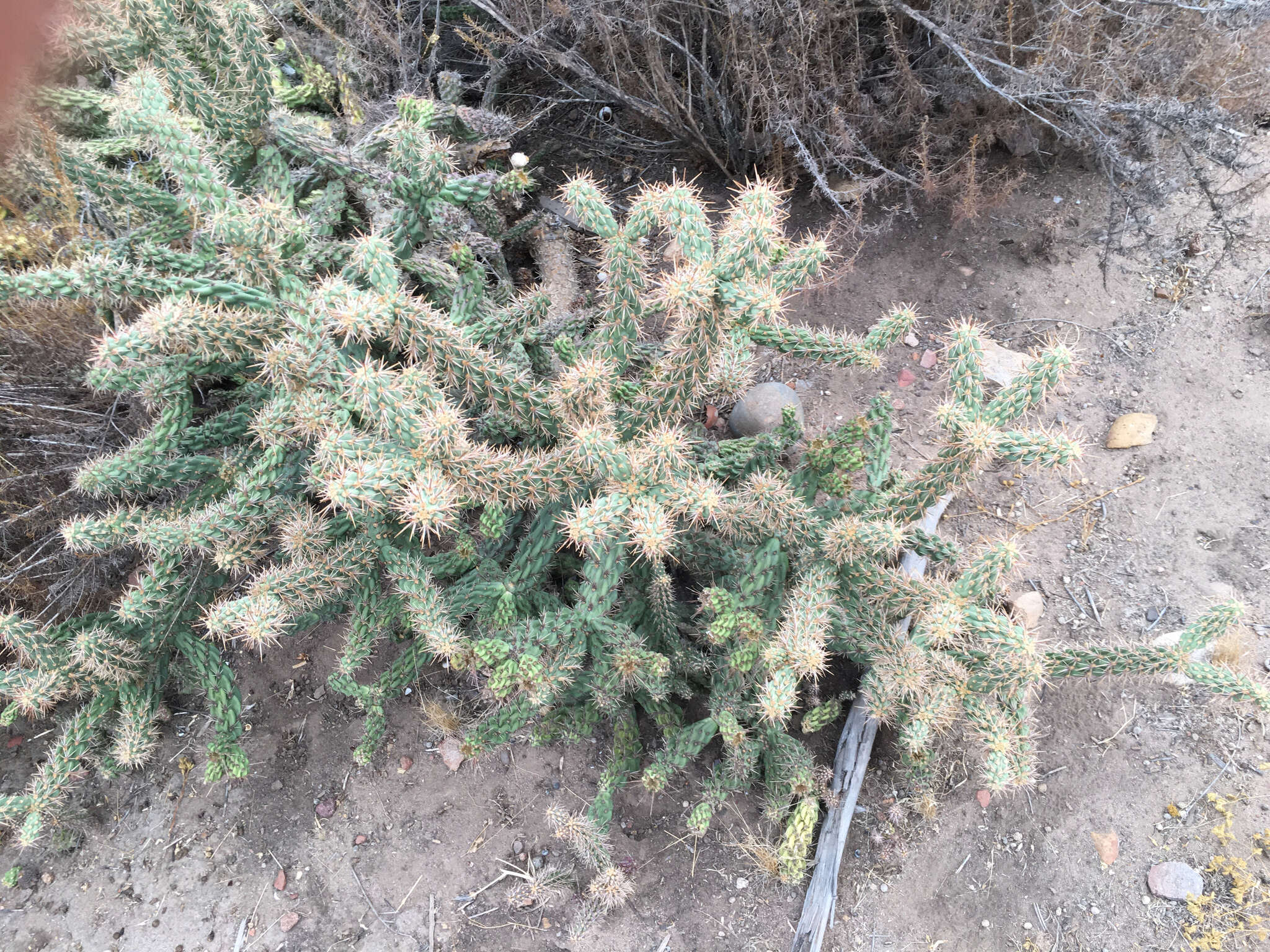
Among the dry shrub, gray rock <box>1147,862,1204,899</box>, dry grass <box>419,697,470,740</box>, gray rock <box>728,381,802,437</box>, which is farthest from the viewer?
gray rock <box>728,381,802,437</box>

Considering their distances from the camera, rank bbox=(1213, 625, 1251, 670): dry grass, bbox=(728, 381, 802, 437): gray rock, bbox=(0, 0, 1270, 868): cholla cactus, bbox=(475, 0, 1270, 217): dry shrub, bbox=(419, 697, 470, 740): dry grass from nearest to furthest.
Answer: bbox=(0, 0, 1270, 868): cholla cactus → bbox=(1213, 625, 1251, 670): dry grass → bbox=(419, 697, 470, 740): dry grass → bbox=(475, 0, 1270, 217): dry shrub → bbox=(728, 381, 802, 437): gray rock

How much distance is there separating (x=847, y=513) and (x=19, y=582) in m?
3.29

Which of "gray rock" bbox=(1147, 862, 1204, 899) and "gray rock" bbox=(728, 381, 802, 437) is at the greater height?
"gray rock" bbox=(728, 381, 802, 437)

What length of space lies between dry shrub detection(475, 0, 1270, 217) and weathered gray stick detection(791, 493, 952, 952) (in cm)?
209

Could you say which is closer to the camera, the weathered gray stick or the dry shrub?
the weathered gray stick

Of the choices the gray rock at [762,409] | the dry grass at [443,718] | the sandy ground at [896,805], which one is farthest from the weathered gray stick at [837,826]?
the dry grass at [443,718]

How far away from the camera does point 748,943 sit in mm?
2535

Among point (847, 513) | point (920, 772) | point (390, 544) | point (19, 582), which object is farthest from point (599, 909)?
point (19, 582)

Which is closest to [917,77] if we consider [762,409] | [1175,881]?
[762,409]

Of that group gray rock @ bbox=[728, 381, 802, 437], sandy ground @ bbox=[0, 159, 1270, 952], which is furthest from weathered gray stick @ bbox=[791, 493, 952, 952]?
gray rock @ bbox=[728, 381, 802, 437]

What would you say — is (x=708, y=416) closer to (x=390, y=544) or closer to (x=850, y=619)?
(x=850, y=619)

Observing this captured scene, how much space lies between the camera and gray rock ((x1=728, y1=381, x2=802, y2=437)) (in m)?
3.37

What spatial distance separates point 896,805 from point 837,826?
0.27 metres

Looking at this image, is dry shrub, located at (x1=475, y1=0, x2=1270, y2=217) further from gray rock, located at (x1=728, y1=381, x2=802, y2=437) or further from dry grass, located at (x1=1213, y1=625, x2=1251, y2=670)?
dry grass, located at (x1=1213, y1=625, x2=1251, y2=670)
